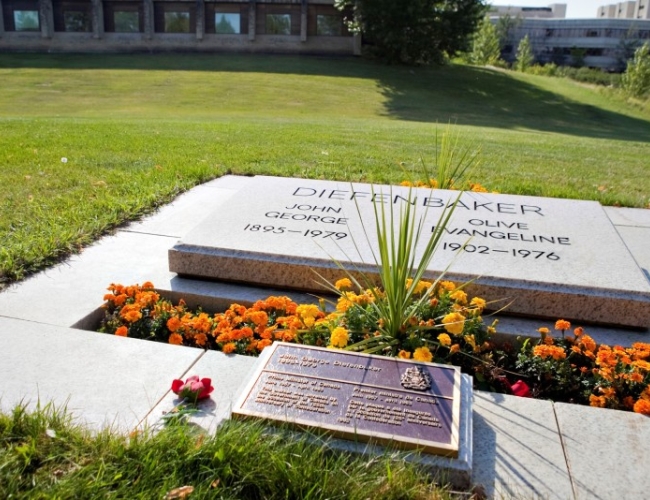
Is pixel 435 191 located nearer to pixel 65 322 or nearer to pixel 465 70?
pixel 65 322

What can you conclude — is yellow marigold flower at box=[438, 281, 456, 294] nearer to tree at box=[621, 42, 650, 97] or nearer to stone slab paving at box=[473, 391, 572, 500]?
stone slab paving at box=[473, 391, 572, 500]

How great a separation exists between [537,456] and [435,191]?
269 cm

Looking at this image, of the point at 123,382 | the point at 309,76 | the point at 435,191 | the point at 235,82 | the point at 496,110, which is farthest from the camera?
the point at 309,76

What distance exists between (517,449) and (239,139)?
7899 mm

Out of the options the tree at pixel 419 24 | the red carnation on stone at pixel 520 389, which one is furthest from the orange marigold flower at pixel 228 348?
the tree at pixel 419 24

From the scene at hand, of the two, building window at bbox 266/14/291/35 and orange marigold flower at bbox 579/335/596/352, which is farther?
building window at bbox 266/14/291/35

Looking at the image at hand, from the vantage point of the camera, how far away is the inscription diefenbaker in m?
2.17

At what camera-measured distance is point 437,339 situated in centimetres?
304

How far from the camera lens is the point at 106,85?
77.4 ft

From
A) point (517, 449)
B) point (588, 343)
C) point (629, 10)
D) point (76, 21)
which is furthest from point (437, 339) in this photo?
point (629, 10)

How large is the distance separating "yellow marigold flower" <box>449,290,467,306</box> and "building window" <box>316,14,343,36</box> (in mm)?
34120

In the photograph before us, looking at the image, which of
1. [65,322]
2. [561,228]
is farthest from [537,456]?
[65,322]

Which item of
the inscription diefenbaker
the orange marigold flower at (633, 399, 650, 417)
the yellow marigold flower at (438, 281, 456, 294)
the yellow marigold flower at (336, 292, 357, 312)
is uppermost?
the yellow marigold flower at (438, 281, 456, 294)

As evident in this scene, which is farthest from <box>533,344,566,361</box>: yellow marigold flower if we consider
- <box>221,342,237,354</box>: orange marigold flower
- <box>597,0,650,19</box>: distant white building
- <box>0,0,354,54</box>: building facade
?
<box>597,0,650,19</box>: distant white building
